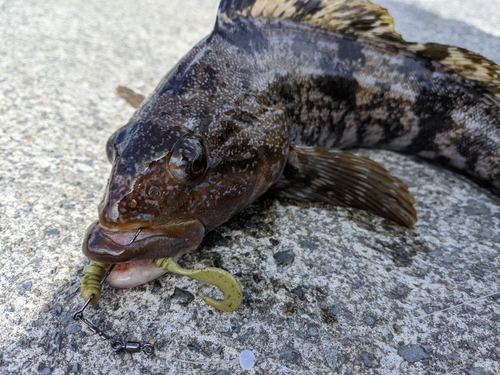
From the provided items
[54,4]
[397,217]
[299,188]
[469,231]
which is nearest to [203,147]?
[299,188]

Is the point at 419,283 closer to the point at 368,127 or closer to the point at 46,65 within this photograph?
the point at 368,127

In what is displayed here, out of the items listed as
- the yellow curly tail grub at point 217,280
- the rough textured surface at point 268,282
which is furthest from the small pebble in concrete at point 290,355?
the yellow curly tail grub at point 217,280

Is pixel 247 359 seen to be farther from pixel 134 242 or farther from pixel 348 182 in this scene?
pixel 348 182

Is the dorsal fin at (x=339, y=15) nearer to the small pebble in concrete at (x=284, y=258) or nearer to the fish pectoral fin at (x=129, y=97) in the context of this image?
the fish pectoral fin at (x=129, y=97)

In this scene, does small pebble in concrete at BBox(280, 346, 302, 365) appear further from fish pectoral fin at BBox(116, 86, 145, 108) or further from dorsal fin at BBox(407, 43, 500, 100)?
fish pectoral fin at BBox(116, 86, 145, 108)

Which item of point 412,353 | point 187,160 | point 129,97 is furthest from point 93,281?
point 129,97

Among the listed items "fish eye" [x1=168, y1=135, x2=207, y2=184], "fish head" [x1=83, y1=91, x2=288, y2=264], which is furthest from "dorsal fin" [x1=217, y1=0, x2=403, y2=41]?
"fish eye" [x1=168, y1=135, x2=207, y2=184]
